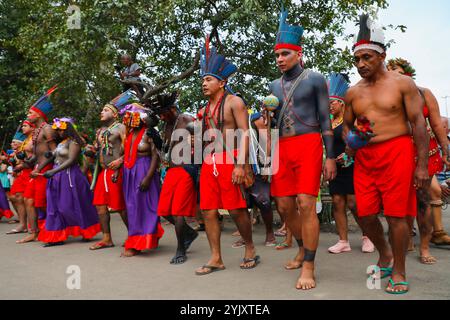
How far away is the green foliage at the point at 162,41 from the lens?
7.83 m

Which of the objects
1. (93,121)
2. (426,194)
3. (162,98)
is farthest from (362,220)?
(93,121)

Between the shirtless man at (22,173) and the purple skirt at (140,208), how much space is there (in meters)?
2.61

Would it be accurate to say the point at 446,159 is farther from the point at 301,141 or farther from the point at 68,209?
the point at 68,209

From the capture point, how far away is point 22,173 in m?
7.93

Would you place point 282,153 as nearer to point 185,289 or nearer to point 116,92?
point 185,289

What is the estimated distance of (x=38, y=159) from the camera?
6.71 m

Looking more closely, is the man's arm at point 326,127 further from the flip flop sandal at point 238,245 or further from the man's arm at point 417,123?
the flip flop sandal at point 238,245

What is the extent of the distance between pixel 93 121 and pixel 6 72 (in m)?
7.42

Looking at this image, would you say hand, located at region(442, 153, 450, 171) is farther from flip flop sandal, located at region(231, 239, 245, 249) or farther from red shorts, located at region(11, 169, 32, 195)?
red shorts, located at region(11, 169, 32, 195)

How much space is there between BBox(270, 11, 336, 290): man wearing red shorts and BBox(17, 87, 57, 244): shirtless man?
3.96 m

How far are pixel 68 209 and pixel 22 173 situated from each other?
224cm

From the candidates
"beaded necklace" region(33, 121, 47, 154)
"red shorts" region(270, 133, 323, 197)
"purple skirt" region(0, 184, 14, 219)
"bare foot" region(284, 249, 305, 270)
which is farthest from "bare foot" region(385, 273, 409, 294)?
"purple skirt" region(0, 184, 14, 219)

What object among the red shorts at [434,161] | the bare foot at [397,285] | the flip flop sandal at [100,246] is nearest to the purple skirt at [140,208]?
the flip flop sandal at [100,246]

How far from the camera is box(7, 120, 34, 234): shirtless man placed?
23.6 feet
